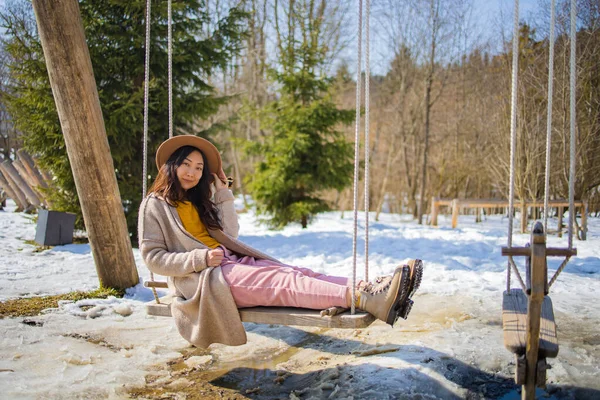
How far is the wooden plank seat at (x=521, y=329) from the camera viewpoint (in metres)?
1.95

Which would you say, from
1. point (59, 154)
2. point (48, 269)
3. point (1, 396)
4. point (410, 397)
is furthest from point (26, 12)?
point (410, 397)

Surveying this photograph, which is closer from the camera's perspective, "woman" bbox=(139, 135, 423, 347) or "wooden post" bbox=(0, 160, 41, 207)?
"woman" bbox=(139, 135, 423, 347)

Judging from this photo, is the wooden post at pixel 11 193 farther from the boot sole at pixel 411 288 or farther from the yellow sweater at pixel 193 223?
the boot sole at pixel 411 288

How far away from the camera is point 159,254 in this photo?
9.01 ft

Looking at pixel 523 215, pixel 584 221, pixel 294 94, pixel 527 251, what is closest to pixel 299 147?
pixel 294 94

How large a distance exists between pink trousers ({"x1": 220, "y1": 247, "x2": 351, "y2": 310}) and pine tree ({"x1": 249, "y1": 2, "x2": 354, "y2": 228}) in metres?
6.33

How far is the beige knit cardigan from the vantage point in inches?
101

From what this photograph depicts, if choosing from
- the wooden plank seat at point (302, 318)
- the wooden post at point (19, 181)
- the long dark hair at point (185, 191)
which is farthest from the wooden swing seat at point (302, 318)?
the wooden post at point (19, 181)

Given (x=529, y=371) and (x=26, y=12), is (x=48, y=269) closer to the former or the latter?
Answer: (x=26, y=12)

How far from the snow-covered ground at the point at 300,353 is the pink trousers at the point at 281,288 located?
1.66 feet

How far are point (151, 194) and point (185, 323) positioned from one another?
2.77ft

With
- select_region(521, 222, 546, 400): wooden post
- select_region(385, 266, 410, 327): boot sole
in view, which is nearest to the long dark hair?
select_region(385, 266, 410, 327): boot sole

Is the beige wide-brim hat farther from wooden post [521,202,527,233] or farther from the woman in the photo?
wooden post [521,202,527,233]

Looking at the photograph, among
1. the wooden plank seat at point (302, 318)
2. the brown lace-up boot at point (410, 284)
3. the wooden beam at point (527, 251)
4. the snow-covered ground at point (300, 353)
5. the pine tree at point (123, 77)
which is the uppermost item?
the pine tree at point (123, 77)
